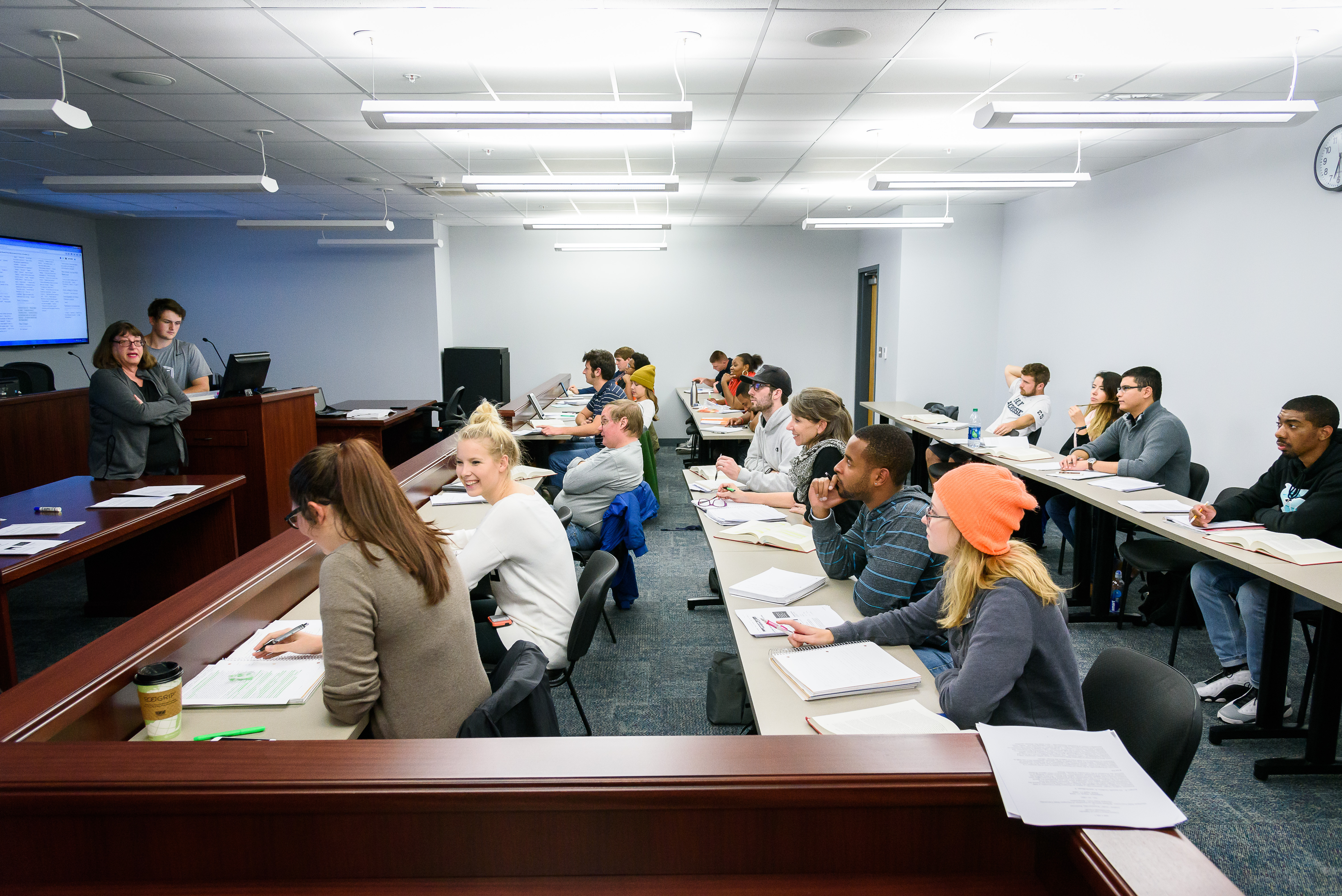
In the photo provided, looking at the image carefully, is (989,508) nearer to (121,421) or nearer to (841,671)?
(841,671)

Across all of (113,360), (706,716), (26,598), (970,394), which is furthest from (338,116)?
(970,394)

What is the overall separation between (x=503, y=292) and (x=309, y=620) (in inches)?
345

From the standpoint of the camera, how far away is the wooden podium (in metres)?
5.05

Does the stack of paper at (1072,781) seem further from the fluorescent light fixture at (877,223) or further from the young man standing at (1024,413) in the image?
the fluorescent light fixture at (877,223)

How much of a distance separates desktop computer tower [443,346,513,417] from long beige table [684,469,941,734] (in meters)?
6.86

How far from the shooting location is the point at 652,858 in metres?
1.10

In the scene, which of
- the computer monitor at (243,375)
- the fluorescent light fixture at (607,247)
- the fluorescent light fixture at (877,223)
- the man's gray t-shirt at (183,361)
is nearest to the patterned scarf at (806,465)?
the computer monitor at (243,375)

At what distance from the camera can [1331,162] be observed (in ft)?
14.5

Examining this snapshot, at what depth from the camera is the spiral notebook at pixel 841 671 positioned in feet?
6.00

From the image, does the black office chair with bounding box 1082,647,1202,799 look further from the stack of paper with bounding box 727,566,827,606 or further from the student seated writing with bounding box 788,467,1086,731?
the stack of paper with bounding box 727,566,827,606

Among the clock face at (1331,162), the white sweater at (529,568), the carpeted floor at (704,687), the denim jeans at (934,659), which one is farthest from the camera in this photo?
the clock face at (1331,162)

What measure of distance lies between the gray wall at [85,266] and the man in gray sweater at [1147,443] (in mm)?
9605

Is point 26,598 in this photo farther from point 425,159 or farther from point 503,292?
point 503,292

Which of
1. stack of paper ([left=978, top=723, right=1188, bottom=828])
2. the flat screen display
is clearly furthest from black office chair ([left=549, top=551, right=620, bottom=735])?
the flat screen display
